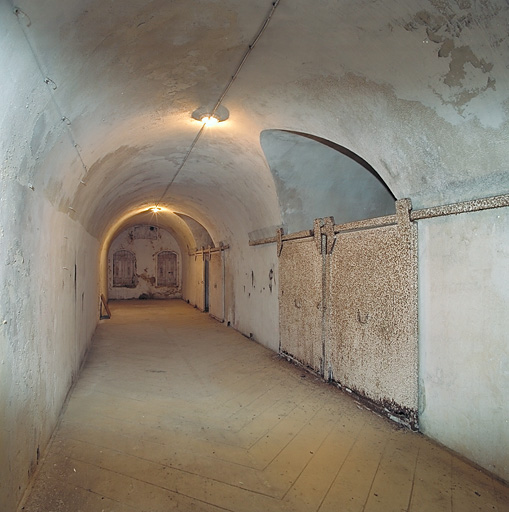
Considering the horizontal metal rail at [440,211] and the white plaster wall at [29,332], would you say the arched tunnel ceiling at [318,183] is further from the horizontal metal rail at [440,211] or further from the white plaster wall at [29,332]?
the white plaster wall at [29,332]

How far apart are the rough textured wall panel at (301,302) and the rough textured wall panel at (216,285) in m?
4.41

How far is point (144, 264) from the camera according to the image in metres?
18.6

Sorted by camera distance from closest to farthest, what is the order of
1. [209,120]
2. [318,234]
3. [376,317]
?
[376,317] → [209,120] → [318,234]

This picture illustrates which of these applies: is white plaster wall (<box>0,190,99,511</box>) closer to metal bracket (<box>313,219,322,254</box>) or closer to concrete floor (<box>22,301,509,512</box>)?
concrete floor (<box>22,301,509,512</box>)

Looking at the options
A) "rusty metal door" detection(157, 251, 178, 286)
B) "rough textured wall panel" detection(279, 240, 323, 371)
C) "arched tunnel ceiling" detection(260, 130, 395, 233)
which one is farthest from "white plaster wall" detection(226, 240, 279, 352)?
"rusty metal door" detection(157, 251, 178, 286)

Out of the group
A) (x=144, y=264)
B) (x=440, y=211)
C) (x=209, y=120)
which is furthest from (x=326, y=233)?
(x=144, y=264)

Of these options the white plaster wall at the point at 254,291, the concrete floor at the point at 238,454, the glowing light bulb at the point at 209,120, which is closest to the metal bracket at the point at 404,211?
the concrete floor at the point at 238,454

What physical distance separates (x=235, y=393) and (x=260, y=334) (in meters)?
2.97

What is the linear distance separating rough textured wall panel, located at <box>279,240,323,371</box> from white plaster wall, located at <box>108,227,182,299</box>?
1324cm

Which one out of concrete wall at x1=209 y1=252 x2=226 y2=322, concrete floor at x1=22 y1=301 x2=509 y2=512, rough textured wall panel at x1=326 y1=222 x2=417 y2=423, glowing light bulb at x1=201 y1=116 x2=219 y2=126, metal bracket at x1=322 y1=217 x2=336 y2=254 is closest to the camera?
concrete floor at x1=22 y1=301 x2=509 y2=512

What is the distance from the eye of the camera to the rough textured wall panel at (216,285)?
10.7 metres

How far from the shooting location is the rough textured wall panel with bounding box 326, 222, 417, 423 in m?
3.71

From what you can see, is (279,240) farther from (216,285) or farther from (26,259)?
(216,285)

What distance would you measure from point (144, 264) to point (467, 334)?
17.1 meters
